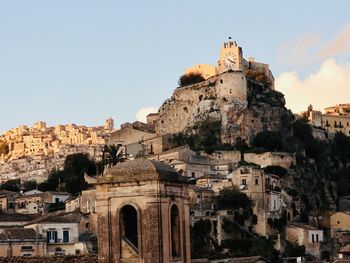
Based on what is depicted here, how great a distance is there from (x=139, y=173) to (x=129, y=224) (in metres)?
1.22

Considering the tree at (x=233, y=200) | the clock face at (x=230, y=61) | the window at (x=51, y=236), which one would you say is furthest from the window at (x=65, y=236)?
the clock face at (x=230, y=61)

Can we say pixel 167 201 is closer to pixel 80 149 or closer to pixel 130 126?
pixel 130 126

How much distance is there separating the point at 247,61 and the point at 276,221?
34324 mm

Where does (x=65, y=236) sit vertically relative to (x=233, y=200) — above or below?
below

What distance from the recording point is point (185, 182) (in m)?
Result: 21.5

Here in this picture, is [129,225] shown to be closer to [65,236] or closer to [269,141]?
[65,236]

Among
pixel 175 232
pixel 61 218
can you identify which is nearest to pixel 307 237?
pixel 61 218

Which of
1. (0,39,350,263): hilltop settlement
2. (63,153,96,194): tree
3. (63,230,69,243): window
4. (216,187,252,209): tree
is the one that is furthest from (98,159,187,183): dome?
(63,153,96,194): tree

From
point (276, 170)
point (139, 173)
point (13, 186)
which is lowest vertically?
point (139, 173)

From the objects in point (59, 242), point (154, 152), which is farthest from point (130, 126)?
point (59, 242)

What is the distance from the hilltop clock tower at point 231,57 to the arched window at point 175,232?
7901 cm

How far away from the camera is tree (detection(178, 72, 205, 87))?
330 ft

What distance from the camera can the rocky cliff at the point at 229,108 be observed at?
88750 millimetres

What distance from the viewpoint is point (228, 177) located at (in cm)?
7694
